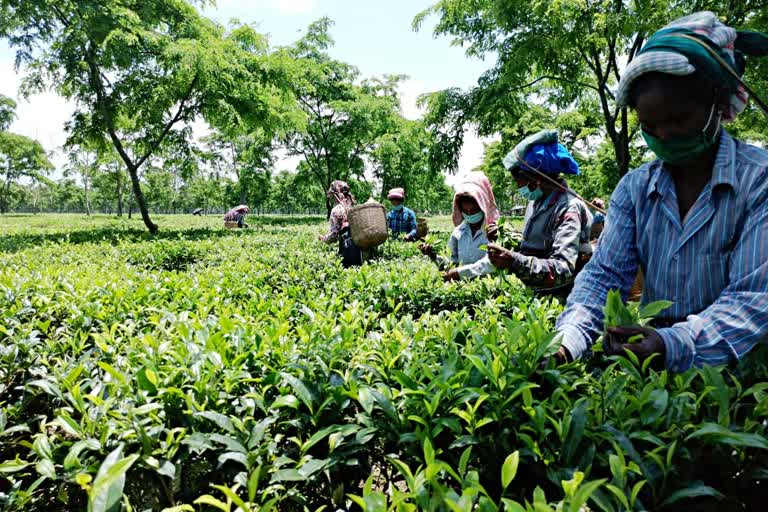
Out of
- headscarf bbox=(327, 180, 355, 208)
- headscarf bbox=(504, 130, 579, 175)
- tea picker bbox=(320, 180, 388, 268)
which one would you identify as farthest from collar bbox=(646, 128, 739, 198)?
headscarf bbox=(327, 180, 355, 208)

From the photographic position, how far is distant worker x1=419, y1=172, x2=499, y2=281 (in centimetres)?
371

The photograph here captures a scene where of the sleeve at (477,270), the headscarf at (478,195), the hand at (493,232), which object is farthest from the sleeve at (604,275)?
the headscarf at (478,195)

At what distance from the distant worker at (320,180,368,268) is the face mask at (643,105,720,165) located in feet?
17.8

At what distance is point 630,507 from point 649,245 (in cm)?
100

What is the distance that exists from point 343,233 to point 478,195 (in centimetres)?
367

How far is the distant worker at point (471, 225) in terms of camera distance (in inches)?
146

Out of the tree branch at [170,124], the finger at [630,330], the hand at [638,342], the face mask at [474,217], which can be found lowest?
the hand at [638,342]

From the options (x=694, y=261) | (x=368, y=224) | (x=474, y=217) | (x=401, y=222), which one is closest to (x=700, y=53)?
(x=694, y=261)

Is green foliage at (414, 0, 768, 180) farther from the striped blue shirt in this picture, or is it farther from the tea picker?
the striped blue shirt

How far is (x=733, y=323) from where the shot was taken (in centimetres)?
124

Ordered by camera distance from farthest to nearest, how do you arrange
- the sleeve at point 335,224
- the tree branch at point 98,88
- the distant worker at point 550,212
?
the tree branch at point 98,88 < the sleeve at point 335,224 < the distant worker at point 550,212

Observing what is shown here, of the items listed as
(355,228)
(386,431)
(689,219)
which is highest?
(689,219)

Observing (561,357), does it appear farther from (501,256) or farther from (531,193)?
(531,193)

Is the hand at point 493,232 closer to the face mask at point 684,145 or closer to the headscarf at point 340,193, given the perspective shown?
the face mask at point 684,145
